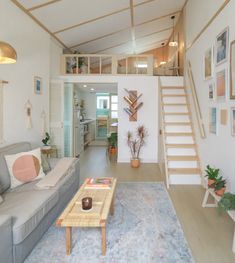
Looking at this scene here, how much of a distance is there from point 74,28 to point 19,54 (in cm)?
196

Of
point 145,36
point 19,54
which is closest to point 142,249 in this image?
point 19,54

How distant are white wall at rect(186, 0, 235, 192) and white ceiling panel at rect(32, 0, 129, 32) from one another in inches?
71.2

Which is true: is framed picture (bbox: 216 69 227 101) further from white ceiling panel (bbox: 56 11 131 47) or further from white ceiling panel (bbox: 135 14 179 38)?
white ceiling panel (bbox: 135 14 179 38)

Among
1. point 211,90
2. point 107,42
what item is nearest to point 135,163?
point 211,90

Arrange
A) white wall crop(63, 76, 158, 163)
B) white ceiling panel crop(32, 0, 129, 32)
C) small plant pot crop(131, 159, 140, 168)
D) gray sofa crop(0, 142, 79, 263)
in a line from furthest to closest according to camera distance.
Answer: white wall crop(63, 76, 158, 163) < small plant pot crop(131, 159, 140, 168) < white ceiling panel crop(32, 0, 129, 32) < gray sofa crop(0, 142, 79, 263)

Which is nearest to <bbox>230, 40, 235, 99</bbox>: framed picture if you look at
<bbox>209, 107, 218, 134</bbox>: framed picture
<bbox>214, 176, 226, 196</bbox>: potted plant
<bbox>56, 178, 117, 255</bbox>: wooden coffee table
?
<bbox>209, 107, 218, 134</bbox>: framed picture

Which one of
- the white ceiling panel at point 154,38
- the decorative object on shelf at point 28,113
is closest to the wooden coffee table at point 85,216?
the decorative object on shelf at point 28,113

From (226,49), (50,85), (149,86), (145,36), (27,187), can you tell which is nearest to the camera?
(27,187)

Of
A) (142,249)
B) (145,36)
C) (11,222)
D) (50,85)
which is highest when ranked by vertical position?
(145,36)

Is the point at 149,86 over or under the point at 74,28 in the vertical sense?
under

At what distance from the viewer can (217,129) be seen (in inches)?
144

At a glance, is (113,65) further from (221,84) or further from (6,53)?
(6,53)

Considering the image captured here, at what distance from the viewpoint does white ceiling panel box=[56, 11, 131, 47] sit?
18.5 feet

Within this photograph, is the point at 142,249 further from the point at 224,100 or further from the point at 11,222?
the point at 224,100
